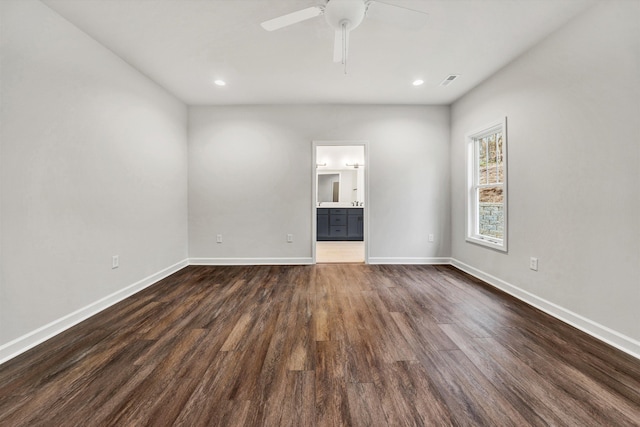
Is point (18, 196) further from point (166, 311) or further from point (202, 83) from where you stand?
point (202, 83)

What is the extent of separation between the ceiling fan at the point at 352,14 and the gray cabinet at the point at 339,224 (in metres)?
5.32

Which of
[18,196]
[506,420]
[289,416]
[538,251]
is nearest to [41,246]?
[18,196]

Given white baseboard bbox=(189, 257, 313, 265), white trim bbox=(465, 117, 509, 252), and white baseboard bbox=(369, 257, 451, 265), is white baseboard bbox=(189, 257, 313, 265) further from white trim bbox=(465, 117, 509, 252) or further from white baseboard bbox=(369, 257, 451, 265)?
white trim bbox=(465, 117, 509, 252)

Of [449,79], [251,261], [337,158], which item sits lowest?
[251,261]

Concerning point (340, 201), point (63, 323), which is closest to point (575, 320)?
point (63, 323)

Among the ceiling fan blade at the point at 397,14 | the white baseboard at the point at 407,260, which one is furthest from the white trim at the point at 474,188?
the ceiling fan blade at the point at 397,14

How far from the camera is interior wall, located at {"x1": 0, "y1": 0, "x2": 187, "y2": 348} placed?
174 centimetres

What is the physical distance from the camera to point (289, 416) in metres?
1.19

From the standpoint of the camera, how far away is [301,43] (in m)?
2.48

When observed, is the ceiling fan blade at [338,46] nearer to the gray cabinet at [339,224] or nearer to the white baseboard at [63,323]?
the white baseboard at [63,323]

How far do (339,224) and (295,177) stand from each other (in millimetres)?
3177

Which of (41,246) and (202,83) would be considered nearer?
(41,246)

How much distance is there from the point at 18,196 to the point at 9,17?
1.21m

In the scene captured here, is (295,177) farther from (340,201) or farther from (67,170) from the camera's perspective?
(340,201)
